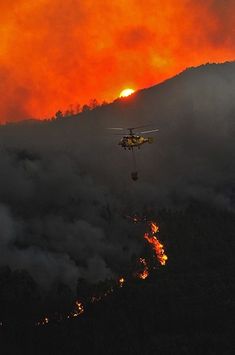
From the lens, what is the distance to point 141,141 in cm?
19612

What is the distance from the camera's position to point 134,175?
596ft

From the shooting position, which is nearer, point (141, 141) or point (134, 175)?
point (134, 175)

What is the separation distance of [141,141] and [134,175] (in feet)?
60.0
